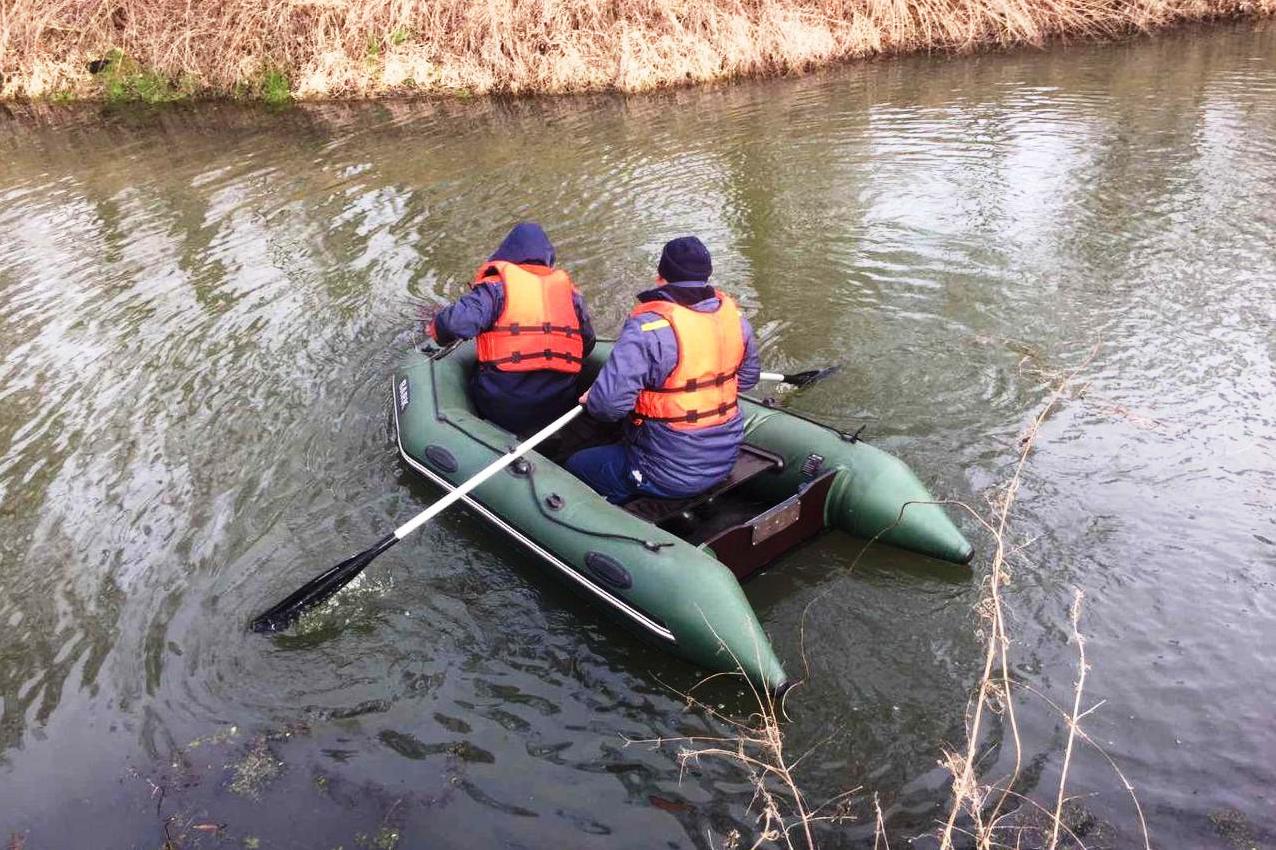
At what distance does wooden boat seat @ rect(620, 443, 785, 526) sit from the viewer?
14.6 feet

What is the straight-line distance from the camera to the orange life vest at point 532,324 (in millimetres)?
5023

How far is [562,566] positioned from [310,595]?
4.02 ft

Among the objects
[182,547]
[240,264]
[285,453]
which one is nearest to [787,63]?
[240,264]

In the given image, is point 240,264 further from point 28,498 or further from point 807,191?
point 807,191

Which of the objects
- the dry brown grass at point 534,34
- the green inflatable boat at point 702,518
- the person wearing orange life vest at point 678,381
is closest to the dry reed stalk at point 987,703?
the green inflatable boat at point 702,518

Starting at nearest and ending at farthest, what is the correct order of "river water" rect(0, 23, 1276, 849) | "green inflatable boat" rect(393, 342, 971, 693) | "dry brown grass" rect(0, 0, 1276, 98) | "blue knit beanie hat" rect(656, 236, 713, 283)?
1. "river water" rect(0, 23, 1276, 849)
2. "green inflatable boat" rect(393, 342, 971, 693)
3. "blue knit beanie hat" rect(656, 236, 713, 283)
4. "dry brown grass" rect(0, 0, 1276, 98)

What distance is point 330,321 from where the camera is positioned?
7711mm

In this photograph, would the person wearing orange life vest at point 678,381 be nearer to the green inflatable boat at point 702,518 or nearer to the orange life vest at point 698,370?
the orange life vest at point 698,370

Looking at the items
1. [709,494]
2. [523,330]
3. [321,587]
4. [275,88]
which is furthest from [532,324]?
[275,88]

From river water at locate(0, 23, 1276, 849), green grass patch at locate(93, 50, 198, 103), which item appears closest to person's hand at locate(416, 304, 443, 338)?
river water at locate(0, 23, 1276, 849)

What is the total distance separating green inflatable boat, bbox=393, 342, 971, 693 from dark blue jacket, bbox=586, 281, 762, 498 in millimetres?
150

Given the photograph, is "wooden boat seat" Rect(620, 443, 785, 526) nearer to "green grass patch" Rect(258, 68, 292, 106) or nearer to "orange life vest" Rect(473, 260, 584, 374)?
"orange life vest" Rect(473, 260, 584, 374)

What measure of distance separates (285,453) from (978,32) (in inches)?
558

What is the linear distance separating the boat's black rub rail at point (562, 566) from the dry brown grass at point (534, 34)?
1098 centimetres
